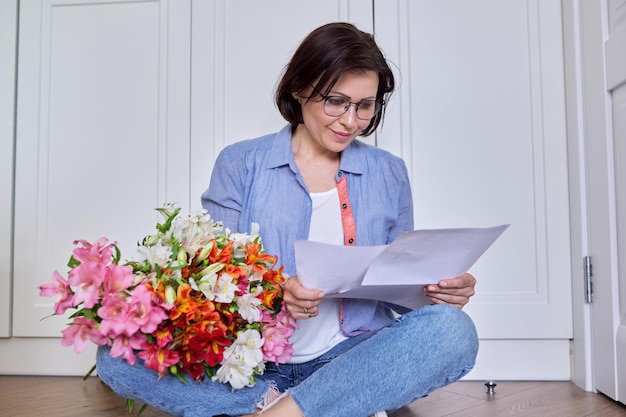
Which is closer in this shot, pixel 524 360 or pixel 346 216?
pixel 346 216

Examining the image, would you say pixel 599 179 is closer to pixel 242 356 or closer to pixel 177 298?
pixel 242 356

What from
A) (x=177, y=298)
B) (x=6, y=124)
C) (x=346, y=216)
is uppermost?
(x=6, y=124)

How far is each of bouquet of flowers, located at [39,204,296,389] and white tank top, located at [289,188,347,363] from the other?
28 cm

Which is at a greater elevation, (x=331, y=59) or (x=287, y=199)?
(x=331, y=59)

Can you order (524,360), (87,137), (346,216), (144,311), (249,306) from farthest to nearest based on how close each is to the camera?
(87,137) < (524,360) < (346,216) < (249,306) < (144,311)

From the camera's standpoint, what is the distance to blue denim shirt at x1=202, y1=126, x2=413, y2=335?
52.6 inches

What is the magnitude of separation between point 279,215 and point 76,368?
3.95ft

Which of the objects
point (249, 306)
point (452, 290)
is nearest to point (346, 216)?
point (452, 290)

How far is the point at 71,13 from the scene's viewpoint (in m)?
2.15

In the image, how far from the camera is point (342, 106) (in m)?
1.29

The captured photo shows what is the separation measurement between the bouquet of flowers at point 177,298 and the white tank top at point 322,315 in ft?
0.91

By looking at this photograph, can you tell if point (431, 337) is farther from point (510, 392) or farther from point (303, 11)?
point (303, 11)

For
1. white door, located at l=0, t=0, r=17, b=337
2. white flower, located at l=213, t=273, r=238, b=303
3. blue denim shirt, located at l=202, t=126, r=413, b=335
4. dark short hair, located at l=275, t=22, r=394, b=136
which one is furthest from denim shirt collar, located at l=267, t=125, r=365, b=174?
white door, located at l=0, t=0, r=17, b=337

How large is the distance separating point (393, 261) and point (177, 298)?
0.37m
